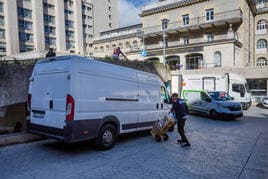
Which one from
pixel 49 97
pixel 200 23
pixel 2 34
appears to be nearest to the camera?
pixel 49 97

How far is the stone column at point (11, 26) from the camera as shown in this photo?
39844 mm

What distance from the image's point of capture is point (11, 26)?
4050 cm

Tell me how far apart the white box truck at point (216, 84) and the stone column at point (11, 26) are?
37972mm

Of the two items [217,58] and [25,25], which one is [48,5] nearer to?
[25,25]

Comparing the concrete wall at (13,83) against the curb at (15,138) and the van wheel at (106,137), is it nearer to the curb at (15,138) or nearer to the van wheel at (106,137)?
→ the curb at (15,138)

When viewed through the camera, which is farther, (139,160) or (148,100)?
(148,100)

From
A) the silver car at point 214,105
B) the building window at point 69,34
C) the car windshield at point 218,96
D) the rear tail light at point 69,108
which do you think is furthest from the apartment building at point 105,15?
the rear tail light at point 69,108

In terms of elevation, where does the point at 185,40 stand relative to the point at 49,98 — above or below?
above

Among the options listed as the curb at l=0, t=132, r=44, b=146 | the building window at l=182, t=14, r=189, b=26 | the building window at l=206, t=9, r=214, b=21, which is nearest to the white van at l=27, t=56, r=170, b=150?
the curb at l=0, t=132, r=44, b=146

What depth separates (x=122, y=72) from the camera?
6.16m

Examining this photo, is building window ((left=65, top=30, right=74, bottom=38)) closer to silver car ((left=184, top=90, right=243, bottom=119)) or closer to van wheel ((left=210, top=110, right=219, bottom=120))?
silver car ((left=184, top=90, right=243, bottom=119))

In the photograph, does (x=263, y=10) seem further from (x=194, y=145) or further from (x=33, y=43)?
(x=33, y=43)

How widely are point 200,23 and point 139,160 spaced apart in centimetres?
3080

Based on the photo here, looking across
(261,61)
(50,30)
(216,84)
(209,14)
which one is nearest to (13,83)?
(216,84)
